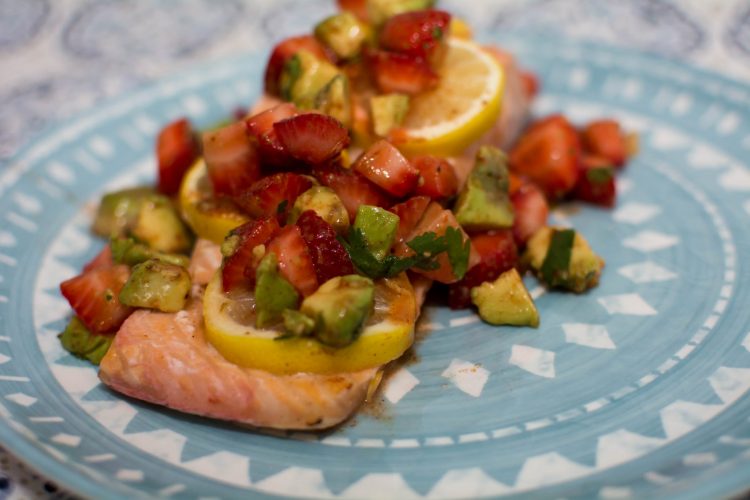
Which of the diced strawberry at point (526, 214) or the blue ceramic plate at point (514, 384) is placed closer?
the blue ceramic plate at point (514, 384)

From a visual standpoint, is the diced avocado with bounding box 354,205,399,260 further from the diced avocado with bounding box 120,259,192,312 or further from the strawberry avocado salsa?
the diced avocado with bounding box 120,259,192,312

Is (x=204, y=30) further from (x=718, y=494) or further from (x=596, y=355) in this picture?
(x=718, y=494)

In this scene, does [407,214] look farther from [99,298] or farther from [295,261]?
[99,298]

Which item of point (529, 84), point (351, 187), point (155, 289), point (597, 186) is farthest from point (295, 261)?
point (529, 84)

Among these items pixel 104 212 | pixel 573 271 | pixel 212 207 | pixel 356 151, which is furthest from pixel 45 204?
pixel 573 271

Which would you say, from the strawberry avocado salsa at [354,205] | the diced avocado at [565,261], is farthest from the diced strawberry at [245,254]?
the diced avocado at [565,261]

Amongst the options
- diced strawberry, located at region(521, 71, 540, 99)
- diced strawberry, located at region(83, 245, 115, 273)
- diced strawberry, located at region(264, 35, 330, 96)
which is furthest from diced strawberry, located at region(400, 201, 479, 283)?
diced strawberry, located at region(521, 71, 540, 99)

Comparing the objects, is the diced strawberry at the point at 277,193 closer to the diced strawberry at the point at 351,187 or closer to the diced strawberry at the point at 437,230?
the diced strawberry at the point at 351,187

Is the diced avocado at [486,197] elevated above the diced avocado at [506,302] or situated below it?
above
